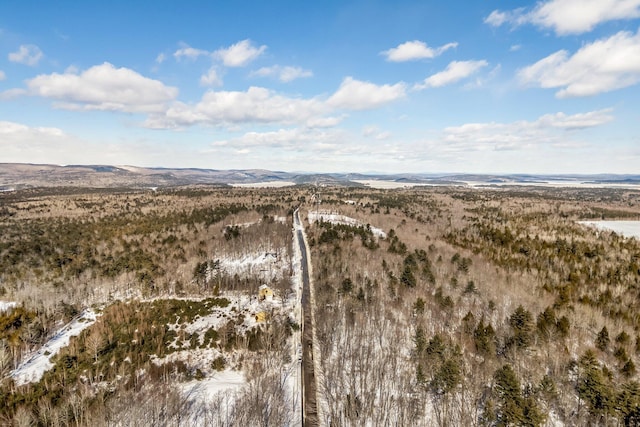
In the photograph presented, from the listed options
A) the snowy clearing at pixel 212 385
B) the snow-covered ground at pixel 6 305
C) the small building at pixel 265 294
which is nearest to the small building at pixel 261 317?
the small building at pixel 265 294

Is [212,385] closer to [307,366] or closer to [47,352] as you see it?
[307,366]

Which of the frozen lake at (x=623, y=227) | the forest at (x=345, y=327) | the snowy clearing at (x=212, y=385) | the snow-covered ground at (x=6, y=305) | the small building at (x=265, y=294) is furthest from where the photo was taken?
the frozen lake at (x=623, y=227)

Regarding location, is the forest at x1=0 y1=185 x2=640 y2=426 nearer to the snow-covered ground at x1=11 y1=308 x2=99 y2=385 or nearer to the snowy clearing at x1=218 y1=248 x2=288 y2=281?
the snowy clearing at x1=218 y1=248 x2=288 y2=281

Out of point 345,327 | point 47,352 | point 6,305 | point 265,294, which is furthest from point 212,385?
point 6,305

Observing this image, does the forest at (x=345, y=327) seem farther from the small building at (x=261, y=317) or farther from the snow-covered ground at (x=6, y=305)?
the snow-covered ground at (x=6, y=305)

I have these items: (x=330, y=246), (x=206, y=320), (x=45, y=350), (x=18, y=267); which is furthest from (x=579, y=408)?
(x=18, y=267)

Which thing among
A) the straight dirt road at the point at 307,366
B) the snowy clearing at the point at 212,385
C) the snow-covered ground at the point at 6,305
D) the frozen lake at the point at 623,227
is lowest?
the snowy clearing at the point at 212,385

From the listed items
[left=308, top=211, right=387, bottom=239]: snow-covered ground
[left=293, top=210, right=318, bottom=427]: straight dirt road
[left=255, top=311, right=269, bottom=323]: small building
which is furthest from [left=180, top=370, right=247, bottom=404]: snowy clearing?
[left=308, top=211, right=387, bottom=239]: snow-covered ground

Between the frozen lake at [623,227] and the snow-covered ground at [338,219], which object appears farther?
the snow-covered ground at [338,219]
